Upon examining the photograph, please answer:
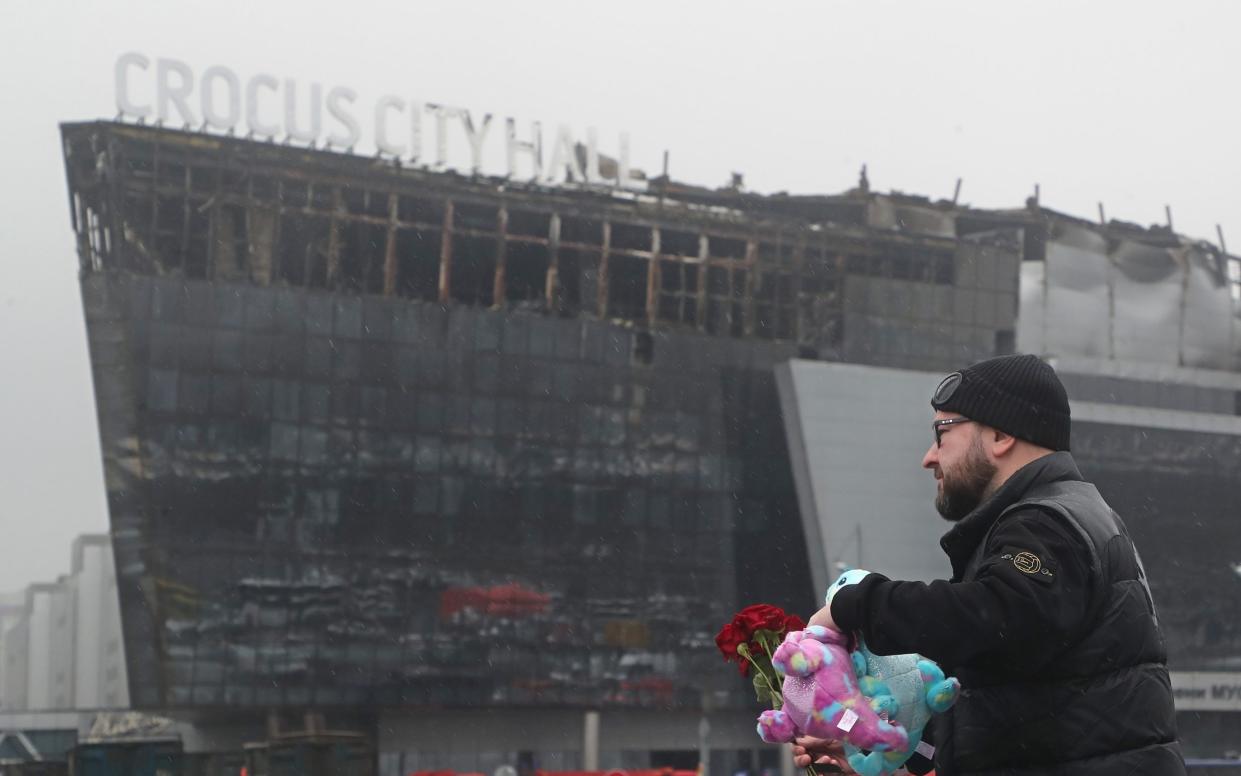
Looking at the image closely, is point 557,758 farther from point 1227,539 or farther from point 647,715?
point 1227,539

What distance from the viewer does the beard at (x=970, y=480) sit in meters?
4.47

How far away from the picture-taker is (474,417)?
204 feet

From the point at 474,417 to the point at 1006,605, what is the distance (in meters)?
58.4

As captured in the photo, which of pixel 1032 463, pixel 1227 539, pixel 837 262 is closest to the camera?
pixel 1032 463

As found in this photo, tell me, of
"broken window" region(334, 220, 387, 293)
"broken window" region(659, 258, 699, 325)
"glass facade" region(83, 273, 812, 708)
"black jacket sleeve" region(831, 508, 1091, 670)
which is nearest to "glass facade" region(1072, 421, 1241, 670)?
"glass facade" region(83, 273, 812, 708)

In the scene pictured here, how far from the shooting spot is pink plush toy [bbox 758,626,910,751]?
173 inches

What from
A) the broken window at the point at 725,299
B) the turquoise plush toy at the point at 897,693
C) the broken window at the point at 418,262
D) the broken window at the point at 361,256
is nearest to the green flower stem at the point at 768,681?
the turquoise plush toy at the point at 897,693

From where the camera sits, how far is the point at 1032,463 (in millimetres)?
4402

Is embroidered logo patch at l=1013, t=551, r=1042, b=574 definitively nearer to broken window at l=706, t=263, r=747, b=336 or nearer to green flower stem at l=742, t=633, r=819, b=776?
green flower stem at l=742, t=633, r=819, b=776

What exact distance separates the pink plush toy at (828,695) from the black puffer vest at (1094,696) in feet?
0.81

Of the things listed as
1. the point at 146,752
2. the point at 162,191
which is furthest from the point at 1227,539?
the point at 146,752

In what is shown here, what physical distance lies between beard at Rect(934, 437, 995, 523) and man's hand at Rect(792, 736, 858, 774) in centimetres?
64

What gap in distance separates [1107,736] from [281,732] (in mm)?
57672

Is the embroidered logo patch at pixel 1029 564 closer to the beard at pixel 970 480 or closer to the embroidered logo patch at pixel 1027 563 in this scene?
the embroidered logo patch at pixel 1027 563
